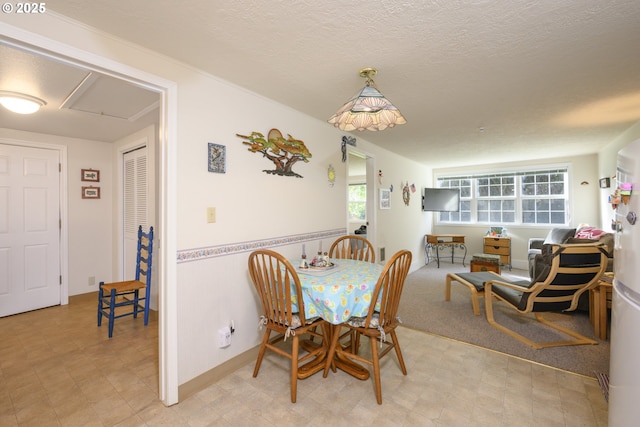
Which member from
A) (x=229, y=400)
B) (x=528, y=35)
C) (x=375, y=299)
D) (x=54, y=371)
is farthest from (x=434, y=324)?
(x=54, y=371)

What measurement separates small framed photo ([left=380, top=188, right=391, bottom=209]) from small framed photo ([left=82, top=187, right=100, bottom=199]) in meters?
4.04

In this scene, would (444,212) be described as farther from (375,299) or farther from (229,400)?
(229,400)

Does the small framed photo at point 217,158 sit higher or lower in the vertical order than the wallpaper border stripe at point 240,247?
higher

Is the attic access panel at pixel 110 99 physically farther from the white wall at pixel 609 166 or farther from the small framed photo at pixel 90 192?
the white wall at pixel 609 166

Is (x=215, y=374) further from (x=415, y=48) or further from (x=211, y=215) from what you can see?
(x=415, y=48)

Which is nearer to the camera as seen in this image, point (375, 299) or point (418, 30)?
→ point (418, 30)

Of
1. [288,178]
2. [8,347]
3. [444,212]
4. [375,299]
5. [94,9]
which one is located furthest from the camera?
[444,212]

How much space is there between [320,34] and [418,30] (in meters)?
0.53

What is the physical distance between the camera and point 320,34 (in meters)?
1.56

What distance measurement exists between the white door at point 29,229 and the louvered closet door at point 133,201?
0.76 m

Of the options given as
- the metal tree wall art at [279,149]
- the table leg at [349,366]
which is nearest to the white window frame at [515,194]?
the metal tree wall art at [279,149]

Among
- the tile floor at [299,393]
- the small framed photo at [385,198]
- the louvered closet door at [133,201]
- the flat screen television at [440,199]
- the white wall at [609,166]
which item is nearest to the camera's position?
the tile floor at [299,393]

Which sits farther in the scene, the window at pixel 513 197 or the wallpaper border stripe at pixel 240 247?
the window at pixel 513 197

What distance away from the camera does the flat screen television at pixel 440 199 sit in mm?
6262
